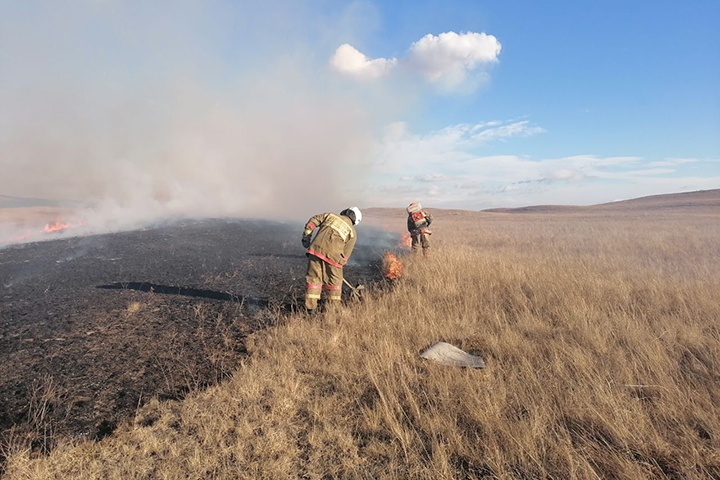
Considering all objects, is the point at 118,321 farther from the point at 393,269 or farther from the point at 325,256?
the point at 393,269

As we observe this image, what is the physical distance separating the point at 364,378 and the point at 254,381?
1.12 m

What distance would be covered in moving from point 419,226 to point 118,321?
8.13 metres

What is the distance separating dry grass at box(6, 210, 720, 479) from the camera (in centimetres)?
238

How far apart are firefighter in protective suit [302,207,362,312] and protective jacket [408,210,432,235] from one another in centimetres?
510

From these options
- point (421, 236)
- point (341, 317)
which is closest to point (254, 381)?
point (341, 317)

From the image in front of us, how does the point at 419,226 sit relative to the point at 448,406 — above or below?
above

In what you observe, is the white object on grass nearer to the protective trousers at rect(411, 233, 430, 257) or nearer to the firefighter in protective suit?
the firefighter in protective suit

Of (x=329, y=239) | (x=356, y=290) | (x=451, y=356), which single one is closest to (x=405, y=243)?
(x=356, y=290)

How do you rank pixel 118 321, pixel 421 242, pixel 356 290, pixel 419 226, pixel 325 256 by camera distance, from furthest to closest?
pixel 421 242
pixel 419 226
pixel 356 290
pixel 325 256
pixel 118 321

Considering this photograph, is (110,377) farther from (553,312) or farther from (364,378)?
(553,312)

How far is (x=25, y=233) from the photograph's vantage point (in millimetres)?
14891

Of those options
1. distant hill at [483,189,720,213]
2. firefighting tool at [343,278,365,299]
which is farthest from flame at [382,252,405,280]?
distant hill at [483,189,720,213]

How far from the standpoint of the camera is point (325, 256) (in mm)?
5953

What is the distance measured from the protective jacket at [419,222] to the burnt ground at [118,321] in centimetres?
176
